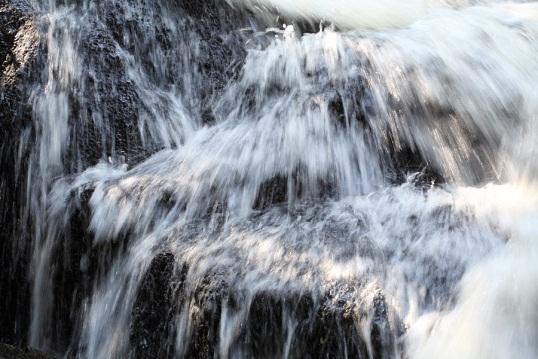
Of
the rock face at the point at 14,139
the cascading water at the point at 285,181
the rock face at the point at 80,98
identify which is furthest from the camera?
the rock face at the point at 14,139

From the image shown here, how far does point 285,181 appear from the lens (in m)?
4.13

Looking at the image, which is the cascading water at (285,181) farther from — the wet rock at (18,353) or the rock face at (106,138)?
the wet rock at (18,353)

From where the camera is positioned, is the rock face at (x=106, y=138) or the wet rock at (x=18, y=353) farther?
the wet rock at (x=18, y=353)

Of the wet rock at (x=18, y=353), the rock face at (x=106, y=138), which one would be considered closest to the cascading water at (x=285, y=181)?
the rock face at (x=106, y=138)

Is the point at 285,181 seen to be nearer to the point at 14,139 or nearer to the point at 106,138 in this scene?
the point at 106,138

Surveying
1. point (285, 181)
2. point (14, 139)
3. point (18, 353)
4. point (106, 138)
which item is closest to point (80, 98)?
point (106, 138)

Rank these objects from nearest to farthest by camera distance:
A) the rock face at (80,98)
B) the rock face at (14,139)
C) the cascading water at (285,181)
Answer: the cascading water at (285,181) < the rock face at (80,98) < the rock face at (14,139)

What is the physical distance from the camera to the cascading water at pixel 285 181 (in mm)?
3254

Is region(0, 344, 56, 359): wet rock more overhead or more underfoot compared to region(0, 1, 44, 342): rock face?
more underfoot

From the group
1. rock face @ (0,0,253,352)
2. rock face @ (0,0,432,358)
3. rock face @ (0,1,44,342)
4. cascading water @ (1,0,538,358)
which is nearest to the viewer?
cascading water @ (1,0,538,358)

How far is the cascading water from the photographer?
10.7 ft

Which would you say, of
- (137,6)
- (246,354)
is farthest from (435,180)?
(137,6)

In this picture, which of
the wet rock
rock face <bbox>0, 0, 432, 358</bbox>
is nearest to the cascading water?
rock face <bbox>0, 0, 432, 358</bbox>

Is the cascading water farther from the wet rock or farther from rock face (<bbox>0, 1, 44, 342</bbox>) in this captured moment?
the wet rock
